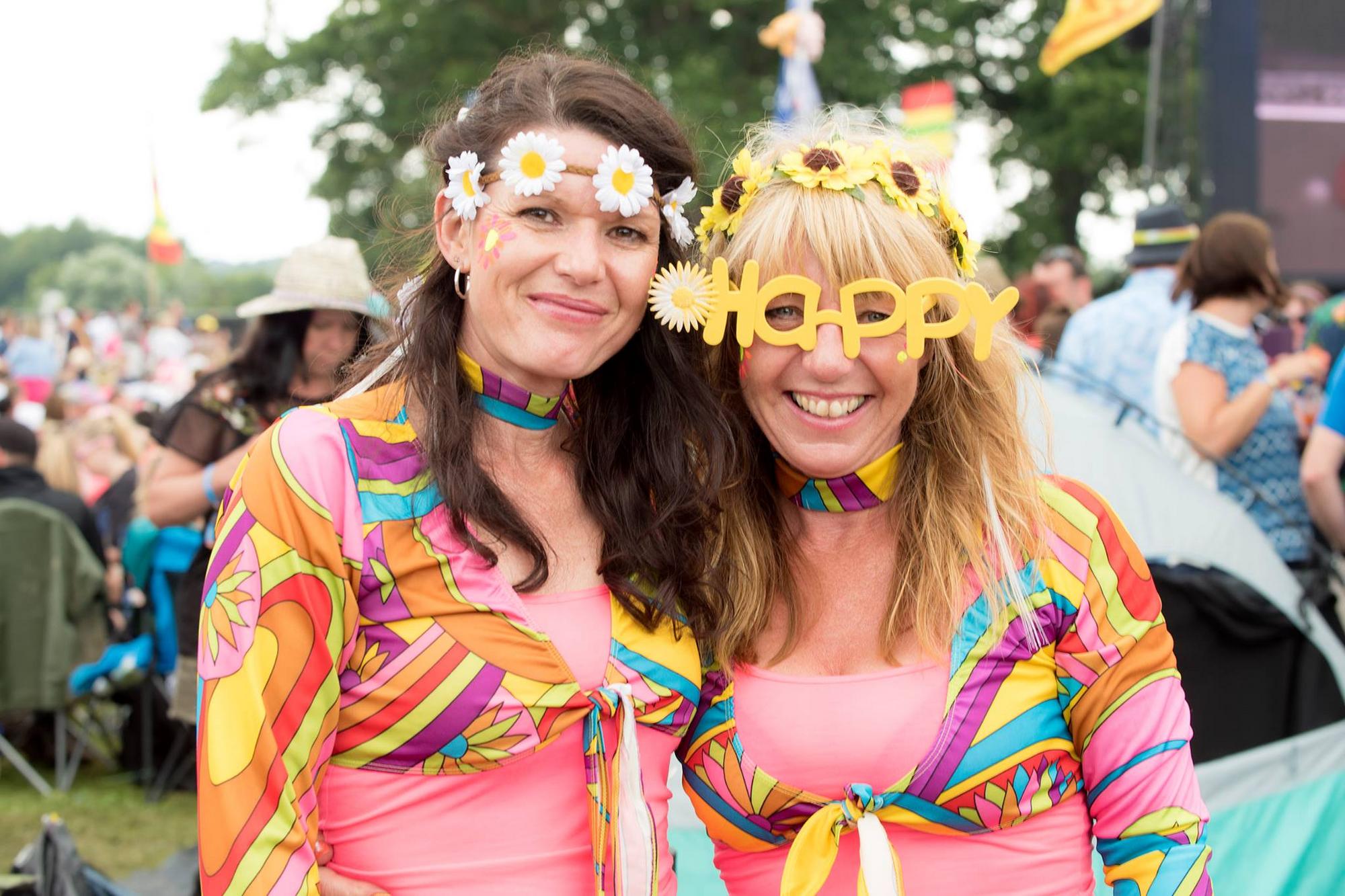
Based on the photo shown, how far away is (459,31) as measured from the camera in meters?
17.3

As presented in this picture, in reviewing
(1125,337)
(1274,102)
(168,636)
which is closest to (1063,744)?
(1125,337)

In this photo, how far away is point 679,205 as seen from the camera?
6.36 feet

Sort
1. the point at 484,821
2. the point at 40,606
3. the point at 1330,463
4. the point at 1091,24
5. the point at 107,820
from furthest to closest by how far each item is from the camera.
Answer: the point at 1091,24 → the point at 40,606 → the point at 107,820 → the point at 1330,463 → the point at 484,821

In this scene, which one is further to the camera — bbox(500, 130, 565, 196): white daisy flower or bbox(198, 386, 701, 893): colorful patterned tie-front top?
bbox(500, 130, 565, 196): white daisy flower

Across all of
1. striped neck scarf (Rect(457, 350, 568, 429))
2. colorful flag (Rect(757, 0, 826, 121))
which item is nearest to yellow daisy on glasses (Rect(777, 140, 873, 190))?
striped neck scarf (Rect(457, 350, 568, 429))

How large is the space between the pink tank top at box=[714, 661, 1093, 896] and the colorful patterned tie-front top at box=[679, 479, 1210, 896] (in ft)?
0.06

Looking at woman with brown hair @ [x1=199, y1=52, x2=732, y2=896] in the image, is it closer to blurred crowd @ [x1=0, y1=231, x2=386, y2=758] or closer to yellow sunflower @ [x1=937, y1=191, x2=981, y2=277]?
yellow sunflower @ [x1=937, y1=191, x2=981, y2=277]

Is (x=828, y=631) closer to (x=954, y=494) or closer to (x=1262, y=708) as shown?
(x=954, y=494)

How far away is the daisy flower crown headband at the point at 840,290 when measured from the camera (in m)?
1.80

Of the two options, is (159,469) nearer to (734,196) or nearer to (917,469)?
(734,196)

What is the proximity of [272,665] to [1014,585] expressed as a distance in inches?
39.5

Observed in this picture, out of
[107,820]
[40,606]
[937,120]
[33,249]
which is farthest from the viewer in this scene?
[33,249]

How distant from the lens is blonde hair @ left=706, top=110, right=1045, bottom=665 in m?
1.81

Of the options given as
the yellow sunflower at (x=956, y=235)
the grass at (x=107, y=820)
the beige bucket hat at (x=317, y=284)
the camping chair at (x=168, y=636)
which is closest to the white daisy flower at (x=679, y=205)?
the yellow sunflower at (x=956, y=235)
